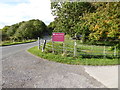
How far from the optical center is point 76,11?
1245 cm

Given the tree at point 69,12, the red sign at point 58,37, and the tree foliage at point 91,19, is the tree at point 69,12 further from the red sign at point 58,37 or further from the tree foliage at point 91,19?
the red sign at point 58,37

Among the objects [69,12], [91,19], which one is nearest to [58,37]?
[91,19]

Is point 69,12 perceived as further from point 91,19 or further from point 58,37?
point 58,37

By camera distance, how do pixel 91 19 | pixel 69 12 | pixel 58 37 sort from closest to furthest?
pixel 58 37, pixel 91 19, pixel 69 12

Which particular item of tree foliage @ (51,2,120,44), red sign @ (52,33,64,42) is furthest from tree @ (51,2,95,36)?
red sign @ (52,33,64,42)

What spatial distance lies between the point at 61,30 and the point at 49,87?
12.4 metres

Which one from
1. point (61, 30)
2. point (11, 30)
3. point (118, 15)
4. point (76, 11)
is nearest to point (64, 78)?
point (118, 15)

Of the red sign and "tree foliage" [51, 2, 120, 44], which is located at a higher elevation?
"tree foliage" [51, 2, 120, 44]

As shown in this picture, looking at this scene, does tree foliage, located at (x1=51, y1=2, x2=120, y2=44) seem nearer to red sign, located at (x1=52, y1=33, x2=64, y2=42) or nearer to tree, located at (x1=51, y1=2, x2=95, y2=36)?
tree, located at (x1=51, y1=2, x2=95, y2=36)

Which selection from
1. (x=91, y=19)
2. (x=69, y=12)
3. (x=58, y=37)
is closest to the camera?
(x=58, y=37)

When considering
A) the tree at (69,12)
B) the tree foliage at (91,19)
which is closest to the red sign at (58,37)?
the tree foliage at (91,19)

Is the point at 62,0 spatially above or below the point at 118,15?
above

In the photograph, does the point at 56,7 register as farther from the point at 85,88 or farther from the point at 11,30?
the point at 11,30

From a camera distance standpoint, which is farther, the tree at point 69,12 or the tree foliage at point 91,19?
the tree at point 69,12
